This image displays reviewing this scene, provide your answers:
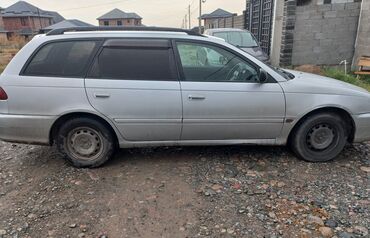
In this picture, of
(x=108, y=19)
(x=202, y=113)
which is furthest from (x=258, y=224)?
(x=108, y=19)

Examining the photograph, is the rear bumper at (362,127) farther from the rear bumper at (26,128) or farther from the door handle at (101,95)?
the rear bumper at (26,128)

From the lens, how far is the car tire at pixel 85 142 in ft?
11.9

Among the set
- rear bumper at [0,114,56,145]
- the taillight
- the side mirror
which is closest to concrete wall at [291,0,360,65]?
the side mirror

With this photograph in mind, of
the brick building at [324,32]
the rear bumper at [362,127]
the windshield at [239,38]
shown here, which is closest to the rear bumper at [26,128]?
the rear bumper at [362,127]

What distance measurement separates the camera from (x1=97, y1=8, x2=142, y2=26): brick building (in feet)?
219

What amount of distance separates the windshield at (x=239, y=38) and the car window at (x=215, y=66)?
718 cm

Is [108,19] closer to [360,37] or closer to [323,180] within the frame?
[360,37]

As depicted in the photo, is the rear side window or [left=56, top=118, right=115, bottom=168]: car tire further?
[left=56, top=118, right=115, bottom=168]: car tire

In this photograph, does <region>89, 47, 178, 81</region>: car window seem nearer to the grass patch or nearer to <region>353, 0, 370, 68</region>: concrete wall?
the grass patch

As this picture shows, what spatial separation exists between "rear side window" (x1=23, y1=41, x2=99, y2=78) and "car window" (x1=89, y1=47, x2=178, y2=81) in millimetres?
145

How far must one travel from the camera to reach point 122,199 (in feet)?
10.3

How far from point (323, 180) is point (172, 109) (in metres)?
1.88

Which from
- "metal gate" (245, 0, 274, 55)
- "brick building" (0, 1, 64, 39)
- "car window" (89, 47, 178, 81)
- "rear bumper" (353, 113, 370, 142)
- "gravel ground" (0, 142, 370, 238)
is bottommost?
"gravel ground" (0, 142, 370, 238)

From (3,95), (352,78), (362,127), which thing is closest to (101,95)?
(3,95)
